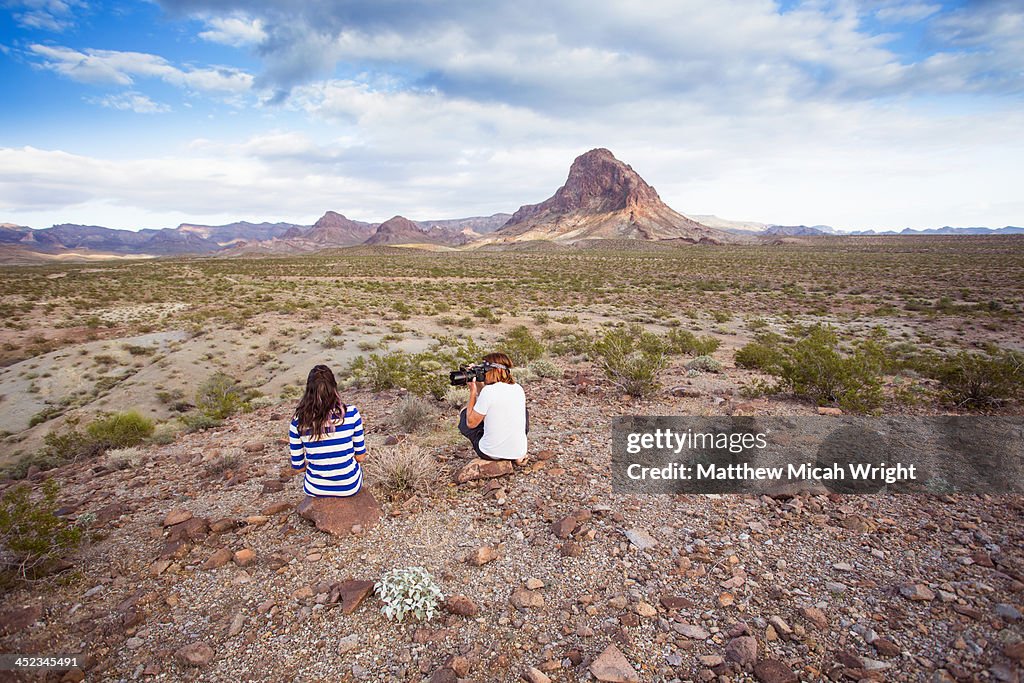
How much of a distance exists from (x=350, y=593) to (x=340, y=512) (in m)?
0.91

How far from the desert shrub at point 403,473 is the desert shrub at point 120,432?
15.6ft

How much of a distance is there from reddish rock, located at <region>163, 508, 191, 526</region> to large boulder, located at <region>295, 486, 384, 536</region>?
1.03 m

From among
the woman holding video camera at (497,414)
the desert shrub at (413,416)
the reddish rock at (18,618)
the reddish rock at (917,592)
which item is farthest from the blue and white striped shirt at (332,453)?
the reddish rock at (917,592)

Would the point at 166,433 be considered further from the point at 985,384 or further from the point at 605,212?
the point at 605,212

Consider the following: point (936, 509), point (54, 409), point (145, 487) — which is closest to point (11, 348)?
point (54, 409)

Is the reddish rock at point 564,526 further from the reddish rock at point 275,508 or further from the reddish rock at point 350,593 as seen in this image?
the reddish rock at point 275,508

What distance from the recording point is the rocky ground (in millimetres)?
2793

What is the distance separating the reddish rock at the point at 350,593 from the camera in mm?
3283

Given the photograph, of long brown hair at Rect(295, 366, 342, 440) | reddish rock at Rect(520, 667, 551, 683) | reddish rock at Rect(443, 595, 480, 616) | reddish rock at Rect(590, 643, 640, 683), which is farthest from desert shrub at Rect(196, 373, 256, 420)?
reddish rock at Rect(590, 643, 640, 683)

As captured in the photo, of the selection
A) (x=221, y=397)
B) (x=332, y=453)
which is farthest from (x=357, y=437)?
(x=221, y=397)

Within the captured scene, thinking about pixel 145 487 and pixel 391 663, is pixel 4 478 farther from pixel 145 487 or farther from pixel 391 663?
pixel 391 663

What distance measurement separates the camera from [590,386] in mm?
8281

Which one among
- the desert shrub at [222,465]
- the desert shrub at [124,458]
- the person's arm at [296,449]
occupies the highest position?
the person's arm at [296,449]

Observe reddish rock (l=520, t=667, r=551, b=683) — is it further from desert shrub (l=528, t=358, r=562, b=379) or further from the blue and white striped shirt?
desert shrub (l=528, t=358, r=562, b=379)
